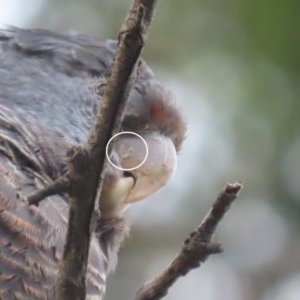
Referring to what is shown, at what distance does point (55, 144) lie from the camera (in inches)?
104

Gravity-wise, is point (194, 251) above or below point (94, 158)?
below

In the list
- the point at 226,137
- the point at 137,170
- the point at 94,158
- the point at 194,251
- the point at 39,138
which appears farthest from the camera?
the point at 226,137

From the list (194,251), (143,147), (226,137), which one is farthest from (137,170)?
(226,137)

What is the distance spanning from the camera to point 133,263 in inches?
218

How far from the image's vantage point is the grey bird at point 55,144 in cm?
243

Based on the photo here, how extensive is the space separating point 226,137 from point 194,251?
408 centimetres

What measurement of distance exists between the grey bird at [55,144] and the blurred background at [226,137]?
8.11 ft

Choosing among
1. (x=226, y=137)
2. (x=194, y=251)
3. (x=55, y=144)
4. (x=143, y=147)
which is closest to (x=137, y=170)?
(x=143, y=147)

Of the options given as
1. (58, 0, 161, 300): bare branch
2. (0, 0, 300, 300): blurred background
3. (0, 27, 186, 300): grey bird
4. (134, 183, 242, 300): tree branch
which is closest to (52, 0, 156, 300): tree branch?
(58, 0, 161, 300): bare branch

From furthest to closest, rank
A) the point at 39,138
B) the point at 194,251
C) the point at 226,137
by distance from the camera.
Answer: the point at 226,137 → the point at 39,138 → the point at 194,251

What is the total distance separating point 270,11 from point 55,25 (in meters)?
1.32

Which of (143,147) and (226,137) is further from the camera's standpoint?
(226,137)

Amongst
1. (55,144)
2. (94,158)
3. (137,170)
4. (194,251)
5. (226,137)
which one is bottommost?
(226,137)

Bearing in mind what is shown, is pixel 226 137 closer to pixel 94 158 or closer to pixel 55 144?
pixel 55 144
